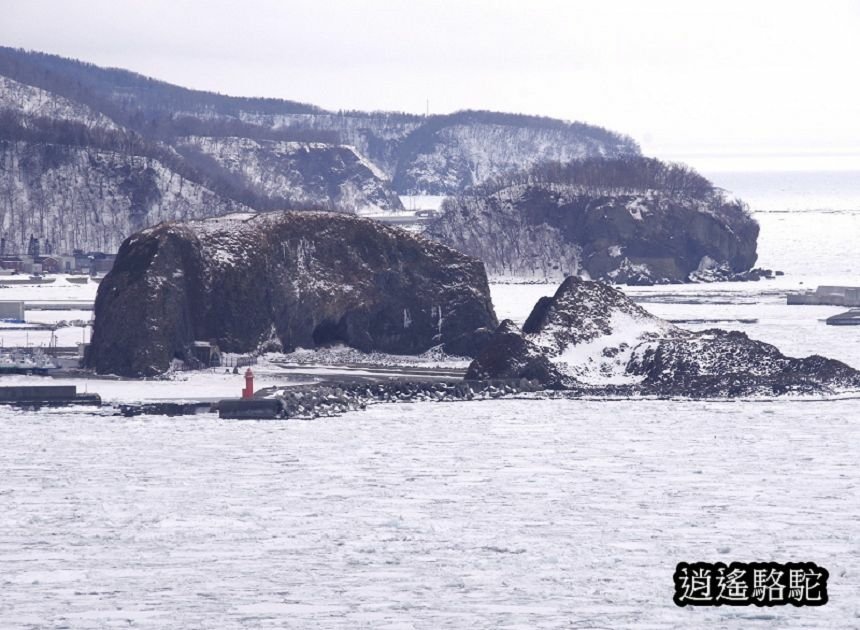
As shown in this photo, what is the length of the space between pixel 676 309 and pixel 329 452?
167 ft

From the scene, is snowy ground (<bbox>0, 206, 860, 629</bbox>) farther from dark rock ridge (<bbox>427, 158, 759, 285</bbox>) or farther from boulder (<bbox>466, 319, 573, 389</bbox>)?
dark rock ridge (<bbox>427, 158, 759, 285</bbox>)

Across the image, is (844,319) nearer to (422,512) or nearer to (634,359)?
(634,359)

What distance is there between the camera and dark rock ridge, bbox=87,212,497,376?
193 feet

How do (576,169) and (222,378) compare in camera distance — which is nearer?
→ (222,378)

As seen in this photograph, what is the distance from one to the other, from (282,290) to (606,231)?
8113 centimetres

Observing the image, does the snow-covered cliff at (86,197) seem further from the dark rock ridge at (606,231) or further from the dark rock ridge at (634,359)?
the dark rock ridge at (634,359)

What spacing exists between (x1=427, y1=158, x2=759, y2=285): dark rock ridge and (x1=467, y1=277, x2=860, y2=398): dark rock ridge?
228 ft

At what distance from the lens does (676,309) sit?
9100 cm

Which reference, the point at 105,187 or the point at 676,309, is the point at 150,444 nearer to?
the point at 676,309

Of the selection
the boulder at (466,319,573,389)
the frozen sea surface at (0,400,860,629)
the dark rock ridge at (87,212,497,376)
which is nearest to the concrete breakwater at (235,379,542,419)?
the boulder at (466,319,573,389)

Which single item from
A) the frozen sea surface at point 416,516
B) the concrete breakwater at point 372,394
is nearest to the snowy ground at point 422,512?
the frozen sea surface at point 416,516

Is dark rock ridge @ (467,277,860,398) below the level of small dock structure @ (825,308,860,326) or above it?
below

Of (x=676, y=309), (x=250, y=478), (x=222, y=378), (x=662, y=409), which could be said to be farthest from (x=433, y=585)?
(x=676, y=309)

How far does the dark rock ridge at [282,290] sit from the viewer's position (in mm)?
58750
